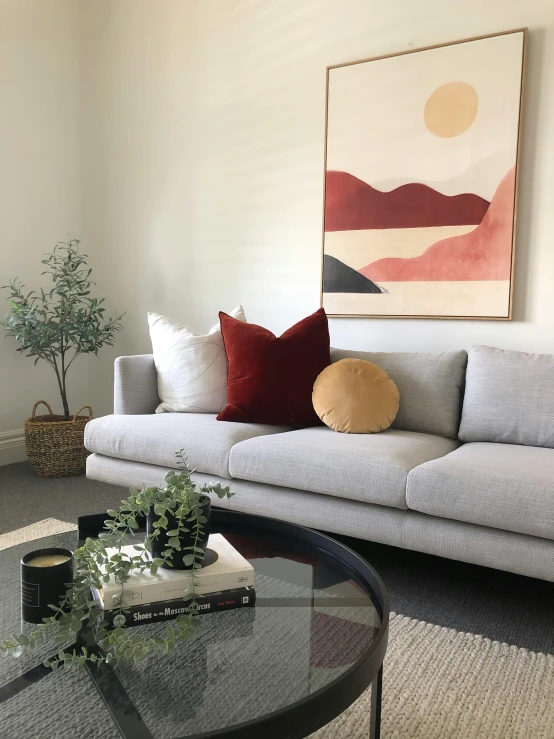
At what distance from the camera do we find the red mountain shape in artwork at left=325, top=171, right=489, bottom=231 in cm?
288

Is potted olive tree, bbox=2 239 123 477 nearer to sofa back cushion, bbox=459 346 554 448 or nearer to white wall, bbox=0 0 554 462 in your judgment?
white wall, bbox=0 0 554 462

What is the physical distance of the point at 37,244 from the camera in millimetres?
3865

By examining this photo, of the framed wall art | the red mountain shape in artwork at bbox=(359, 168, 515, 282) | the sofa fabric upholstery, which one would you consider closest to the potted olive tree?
the sofa fabric upholstery

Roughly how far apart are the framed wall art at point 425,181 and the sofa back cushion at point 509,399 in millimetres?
409

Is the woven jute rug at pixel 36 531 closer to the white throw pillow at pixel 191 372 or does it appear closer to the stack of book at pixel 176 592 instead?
the white throw pillow at pixel 191 372

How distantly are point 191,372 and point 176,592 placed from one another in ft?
5.89

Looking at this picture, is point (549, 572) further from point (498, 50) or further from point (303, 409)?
point (498, 50)

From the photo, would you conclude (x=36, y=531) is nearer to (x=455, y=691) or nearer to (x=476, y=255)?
(x=455, y=691)

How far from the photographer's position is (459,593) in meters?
2.06

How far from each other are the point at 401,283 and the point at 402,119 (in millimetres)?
784

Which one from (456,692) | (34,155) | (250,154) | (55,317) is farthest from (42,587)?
(34,155)

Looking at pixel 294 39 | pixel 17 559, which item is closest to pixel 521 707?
pixel 17 559

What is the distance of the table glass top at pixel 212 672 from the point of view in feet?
2.91

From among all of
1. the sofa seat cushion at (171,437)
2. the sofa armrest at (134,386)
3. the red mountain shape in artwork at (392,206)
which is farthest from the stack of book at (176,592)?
the red mountain shape in artwork at (392,206)
